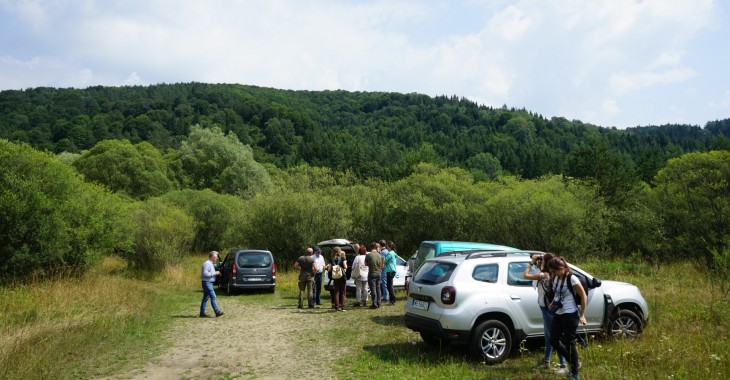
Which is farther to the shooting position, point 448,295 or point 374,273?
point 374,273

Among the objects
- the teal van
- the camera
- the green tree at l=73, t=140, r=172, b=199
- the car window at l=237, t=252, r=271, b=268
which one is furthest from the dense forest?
the camera

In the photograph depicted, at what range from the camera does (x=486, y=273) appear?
8.27m

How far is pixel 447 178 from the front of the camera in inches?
1345

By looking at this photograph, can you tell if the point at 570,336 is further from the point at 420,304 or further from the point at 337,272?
the point at 337,272

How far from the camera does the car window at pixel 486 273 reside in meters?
8.19

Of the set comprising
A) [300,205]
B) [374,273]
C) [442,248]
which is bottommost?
[374,273]

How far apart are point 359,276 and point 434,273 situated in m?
6.11

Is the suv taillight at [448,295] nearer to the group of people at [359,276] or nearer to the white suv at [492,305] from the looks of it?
the white suv at [492,305]

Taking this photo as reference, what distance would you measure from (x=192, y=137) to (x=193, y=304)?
154 feet

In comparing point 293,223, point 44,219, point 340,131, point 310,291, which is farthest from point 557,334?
point 340,131

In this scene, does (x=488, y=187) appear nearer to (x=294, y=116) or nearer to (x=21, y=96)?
(x=294, y=116)

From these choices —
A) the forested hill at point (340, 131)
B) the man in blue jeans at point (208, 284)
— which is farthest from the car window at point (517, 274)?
the forested hill at point (340, 131)

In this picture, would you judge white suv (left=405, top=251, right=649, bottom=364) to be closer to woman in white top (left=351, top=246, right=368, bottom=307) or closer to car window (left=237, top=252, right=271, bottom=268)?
woman in white top (left=351, top=246, right=368, bottom=307)

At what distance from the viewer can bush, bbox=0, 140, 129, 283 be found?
16.2 metres
